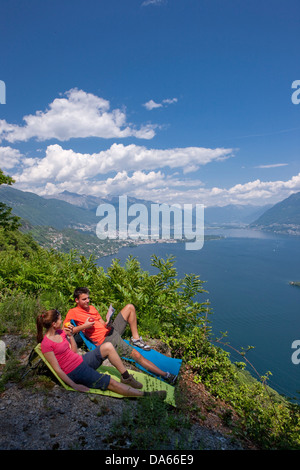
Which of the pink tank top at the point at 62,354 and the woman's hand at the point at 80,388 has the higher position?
the pink tank top at the point at 62,354

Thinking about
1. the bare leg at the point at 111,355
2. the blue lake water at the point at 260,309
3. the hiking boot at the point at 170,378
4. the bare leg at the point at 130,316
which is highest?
the bare leg at the point at 130,316

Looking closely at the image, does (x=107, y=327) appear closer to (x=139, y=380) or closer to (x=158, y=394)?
(x=139, y=380)

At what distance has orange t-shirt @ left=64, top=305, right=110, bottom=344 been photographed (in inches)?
190

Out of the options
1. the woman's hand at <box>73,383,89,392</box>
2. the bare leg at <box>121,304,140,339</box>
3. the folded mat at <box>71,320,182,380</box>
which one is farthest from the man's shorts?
the woman's hand at <box>73,383,89,392</box>

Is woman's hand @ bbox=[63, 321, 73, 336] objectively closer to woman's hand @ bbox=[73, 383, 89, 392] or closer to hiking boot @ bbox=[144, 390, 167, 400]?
woman's hand @ bbox=[73, 383, 89, 392]

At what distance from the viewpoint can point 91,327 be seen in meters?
4.89

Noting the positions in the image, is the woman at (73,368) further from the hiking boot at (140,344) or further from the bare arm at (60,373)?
the hiking boot at (140,344)

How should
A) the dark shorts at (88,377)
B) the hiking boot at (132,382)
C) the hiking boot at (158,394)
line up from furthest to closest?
the hiking boot at (132,382)
the dark shorts at (88,377)
the hiking boot at (158,394)

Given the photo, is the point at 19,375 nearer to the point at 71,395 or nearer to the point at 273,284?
the point at 71,395

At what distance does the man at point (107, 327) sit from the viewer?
4.59 meters

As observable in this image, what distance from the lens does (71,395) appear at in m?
3.63

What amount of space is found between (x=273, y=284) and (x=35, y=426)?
106 meters

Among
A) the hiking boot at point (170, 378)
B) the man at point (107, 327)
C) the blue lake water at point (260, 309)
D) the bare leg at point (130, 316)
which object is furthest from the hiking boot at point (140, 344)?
the blue lake water at point (260, 309)

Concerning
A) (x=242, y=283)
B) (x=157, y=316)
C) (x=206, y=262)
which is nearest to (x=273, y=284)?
(x=242, y=283)
